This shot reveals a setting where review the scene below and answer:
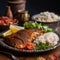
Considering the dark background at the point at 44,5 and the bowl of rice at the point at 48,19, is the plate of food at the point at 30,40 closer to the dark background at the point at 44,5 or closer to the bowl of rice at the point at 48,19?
the bowl of rice at the point at 48,19

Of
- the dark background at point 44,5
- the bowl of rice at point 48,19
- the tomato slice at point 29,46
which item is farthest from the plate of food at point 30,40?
the dark background at point 44,5

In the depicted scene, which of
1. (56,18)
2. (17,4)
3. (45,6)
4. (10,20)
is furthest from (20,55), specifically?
(45,6)

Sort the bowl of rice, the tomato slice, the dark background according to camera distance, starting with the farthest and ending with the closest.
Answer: the dark background < the bowl of rice < the tomato slice

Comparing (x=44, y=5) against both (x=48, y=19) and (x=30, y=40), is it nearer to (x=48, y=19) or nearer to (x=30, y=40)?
(x=48, y=19)

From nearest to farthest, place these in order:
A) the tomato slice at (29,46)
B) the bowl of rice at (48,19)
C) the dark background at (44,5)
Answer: the tomato slice at (29,46) < the bowl of rice at (48,19) < the dark background at (44,5)

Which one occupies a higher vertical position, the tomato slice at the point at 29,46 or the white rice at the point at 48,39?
the white rice at the point at 48,39

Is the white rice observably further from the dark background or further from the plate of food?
the dark background

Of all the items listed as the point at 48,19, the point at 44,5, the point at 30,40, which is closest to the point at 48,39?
the point at 30,40

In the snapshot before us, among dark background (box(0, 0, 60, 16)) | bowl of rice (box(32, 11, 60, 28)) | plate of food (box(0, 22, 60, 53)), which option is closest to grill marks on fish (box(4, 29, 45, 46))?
plate of food (box(0, 22, 60, 53))
